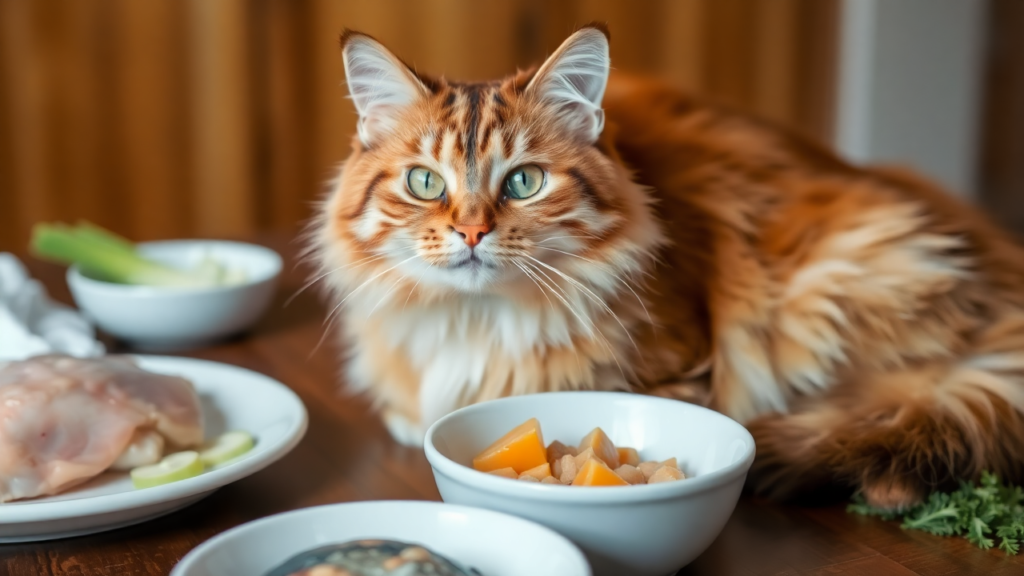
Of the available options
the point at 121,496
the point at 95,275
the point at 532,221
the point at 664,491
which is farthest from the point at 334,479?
the point at 95,275

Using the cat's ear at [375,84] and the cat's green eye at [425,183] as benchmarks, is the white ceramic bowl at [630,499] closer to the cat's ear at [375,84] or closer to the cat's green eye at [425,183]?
the cat's green eye at [425,183]

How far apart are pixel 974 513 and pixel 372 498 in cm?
75

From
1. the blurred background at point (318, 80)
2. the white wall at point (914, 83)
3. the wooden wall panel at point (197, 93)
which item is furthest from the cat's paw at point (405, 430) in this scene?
the white wall at point (914, 83)

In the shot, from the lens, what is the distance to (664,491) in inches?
39.3

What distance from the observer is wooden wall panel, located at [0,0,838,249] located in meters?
3.71

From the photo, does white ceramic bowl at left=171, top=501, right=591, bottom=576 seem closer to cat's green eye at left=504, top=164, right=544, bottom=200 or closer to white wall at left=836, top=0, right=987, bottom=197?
cat's green eye at left=504, top=164, right=544, bottom=200

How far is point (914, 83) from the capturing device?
5051 millimetres

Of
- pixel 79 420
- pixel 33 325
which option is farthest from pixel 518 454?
pixel 33 325

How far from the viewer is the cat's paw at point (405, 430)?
1.56m

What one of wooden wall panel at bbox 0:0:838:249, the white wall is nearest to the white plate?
wooden wall panel at bbox 0:0:838:249

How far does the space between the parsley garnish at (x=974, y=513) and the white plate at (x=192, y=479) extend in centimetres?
78

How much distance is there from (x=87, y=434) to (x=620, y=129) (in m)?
1.04

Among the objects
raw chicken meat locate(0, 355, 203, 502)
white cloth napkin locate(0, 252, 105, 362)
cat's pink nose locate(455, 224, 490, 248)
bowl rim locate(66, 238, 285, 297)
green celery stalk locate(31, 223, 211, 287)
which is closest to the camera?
raw chicken meat locate(0, 355, 203, 502)

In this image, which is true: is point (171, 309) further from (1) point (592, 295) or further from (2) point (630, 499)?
(2) point (630, 499)
